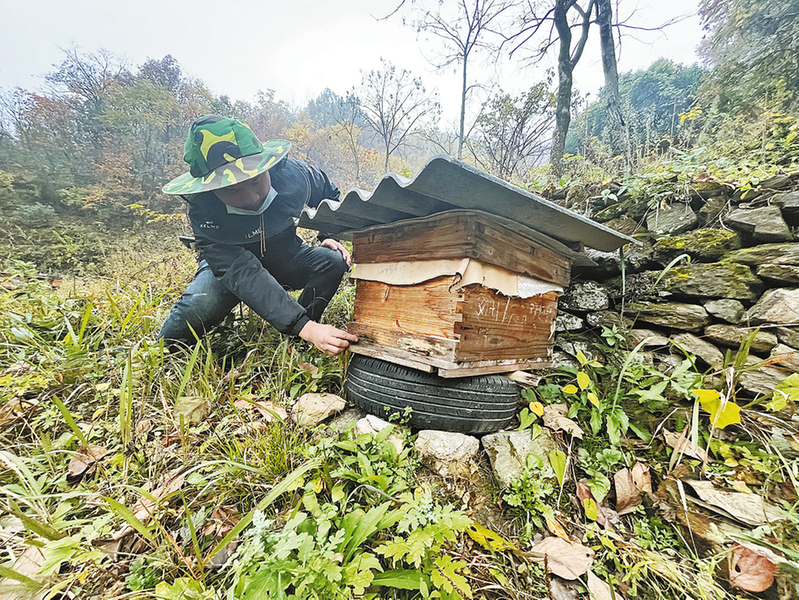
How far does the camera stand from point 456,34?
6395 mm

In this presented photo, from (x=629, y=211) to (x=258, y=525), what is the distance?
10.2ft

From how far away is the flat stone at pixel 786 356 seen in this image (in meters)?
1.52

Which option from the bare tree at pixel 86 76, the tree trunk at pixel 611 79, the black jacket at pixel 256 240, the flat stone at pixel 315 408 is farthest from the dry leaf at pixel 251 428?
the bare tree at pixel 86 76

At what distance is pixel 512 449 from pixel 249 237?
7.42ft

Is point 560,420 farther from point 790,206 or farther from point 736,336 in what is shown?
point 790,206

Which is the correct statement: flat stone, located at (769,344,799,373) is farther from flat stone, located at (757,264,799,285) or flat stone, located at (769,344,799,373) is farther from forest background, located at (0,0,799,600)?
flat stone, located at (757,264,799,285)

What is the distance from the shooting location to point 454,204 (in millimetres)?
1486

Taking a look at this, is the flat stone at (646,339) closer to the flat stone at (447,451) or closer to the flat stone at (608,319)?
the flat stone at (608,319)

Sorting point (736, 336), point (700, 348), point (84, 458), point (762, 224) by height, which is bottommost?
point (84, 458)

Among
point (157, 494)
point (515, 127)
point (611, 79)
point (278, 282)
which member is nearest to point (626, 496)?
point (157, 494)

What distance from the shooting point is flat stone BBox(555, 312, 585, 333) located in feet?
7.55

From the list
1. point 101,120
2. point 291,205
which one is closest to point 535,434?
point 291,205

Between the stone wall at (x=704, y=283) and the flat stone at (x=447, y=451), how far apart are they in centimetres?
103

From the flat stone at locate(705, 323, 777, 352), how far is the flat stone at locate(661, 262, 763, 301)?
0.22 metres
